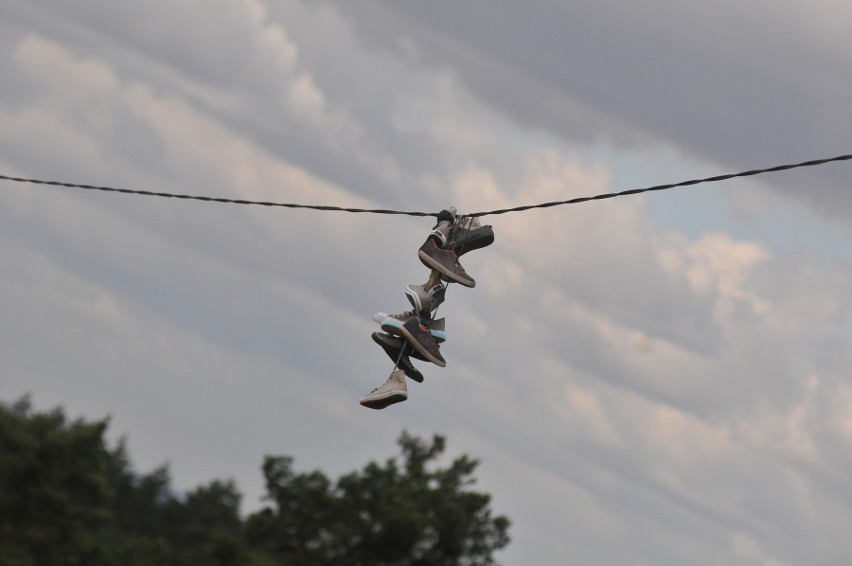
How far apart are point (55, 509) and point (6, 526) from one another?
4.53 metres

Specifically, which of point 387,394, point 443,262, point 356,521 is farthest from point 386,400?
point 356,521

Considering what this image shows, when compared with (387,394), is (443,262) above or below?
above

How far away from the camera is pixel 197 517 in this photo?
152 m

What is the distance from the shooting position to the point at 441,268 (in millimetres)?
19547

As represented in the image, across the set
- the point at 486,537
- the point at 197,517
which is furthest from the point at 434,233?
the point at 197,517

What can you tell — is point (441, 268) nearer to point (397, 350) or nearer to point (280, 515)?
point (397, 350)

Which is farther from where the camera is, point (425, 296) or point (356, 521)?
point (356, 521)

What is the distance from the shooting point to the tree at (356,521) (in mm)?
88875

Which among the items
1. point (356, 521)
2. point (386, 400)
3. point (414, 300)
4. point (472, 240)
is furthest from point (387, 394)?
point (356, 521)

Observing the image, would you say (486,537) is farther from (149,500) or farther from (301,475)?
(149,500)

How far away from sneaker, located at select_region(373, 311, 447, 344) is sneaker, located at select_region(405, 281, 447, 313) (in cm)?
16

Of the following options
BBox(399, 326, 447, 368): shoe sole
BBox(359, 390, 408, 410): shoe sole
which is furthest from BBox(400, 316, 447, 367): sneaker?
BBox(359, 390, 408, 410): shoe sole

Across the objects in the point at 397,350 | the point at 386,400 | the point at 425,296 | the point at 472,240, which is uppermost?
the point at 472,240

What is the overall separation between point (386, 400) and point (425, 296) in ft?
4.73
